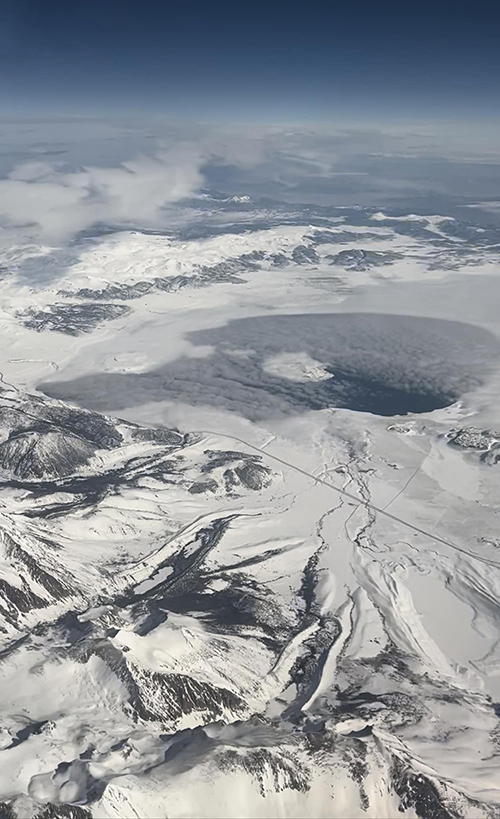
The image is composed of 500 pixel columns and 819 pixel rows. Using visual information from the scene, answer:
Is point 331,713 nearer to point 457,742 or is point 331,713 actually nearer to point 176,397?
point 457,742

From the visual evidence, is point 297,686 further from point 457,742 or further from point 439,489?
point 439,489

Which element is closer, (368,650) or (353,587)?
(368,650)

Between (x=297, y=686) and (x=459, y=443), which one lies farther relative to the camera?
(x=459, y=443)

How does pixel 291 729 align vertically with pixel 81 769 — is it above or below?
below

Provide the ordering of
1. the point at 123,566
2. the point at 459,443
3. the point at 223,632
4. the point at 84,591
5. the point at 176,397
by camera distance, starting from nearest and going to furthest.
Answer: the point at 223,632 < the point at 84,591 < the point at 123,566 < the point at 459,443 < the point at 176,397

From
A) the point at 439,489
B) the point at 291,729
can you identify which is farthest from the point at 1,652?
the point at 439,489

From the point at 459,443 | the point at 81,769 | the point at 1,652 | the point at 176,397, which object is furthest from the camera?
the point at 176,397

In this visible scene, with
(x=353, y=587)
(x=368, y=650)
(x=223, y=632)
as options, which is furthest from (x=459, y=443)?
(x=223, y=632)

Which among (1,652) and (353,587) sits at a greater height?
(1,652)

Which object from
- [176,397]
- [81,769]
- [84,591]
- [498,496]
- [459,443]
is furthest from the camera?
[176,397]
